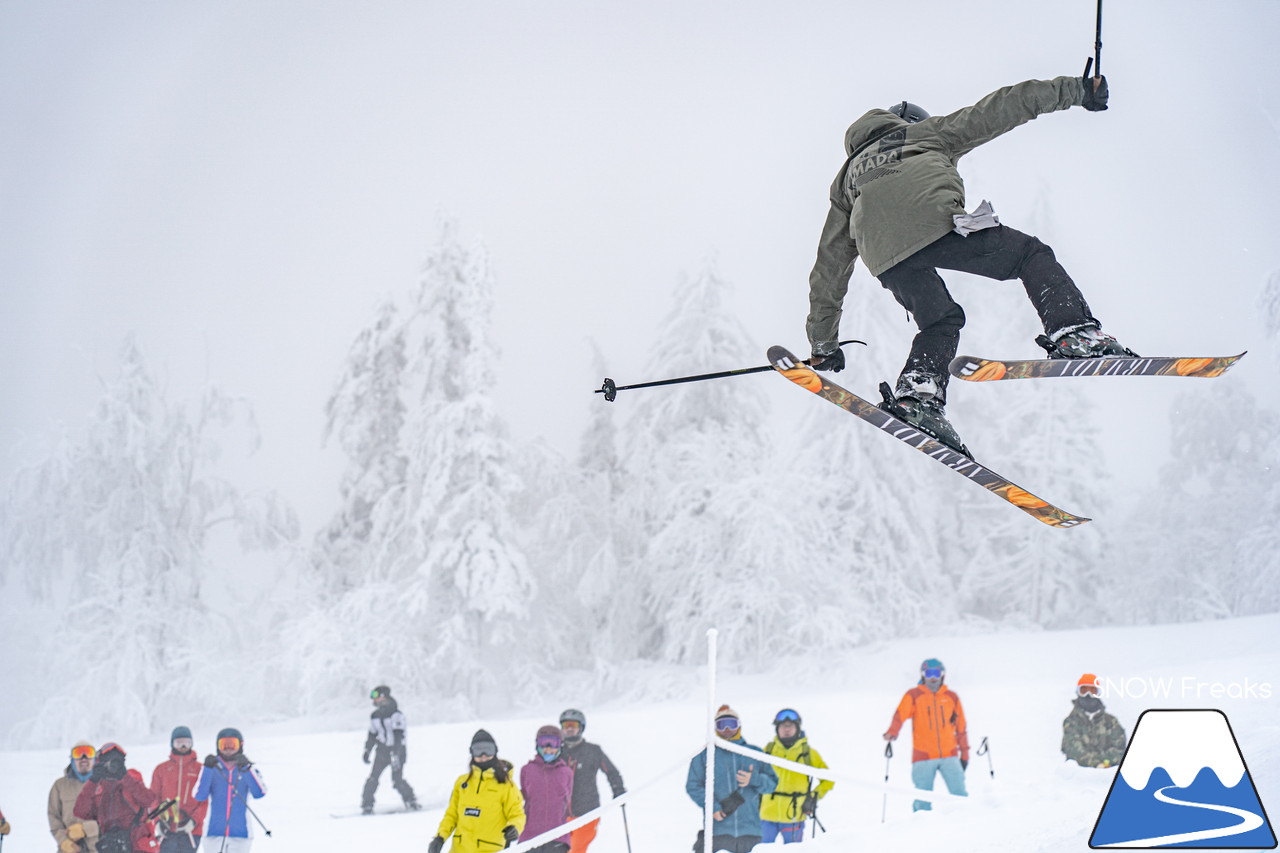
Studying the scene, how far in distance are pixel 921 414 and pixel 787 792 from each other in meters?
2.86

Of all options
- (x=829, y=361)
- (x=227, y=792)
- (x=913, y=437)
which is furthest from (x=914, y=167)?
(x=227, y=792)

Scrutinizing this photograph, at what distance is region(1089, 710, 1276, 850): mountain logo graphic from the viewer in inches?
179

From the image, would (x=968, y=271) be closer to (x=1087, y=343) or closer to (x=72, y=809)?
(x=1087, y=343)

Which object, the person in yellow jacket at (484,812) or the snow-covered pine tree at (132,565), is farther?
the snow-covered pine tree at (132,565)

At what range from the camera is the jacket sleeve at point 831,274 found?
12.4ft

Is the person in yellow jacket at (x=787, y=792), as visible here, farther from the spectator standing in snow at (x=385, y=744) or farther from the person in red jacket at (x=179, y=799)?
the spectator standing in snow at (x=385, y=744)

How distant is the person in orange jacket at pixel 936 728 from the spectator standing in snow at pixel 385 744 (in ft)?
12.9

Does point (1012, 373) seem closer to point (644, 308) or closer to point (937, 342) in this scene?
point (937, 342)

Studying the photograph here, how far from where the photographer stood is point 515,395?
1695cm

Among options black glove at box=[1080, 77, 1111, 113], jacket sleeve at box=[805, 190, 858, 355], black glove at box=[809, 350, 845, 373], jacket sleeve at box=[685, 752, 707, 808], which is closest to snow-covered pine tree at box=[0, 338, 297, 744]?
jacket sleeve at box=[685, 752, 707, 808]

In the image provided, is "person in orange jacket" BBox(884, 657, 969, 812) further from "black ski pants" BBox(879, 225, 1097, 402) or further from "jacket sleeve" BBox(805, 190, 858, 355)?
"black ski pants" BBox(879, 225, 1097, 402)

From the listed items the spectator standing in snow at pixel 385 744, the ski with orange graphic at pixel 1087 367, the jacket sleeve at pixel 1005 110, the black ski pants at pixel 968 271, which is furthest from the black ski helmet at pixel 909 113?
the spectator standing in snow at pixel 385 744

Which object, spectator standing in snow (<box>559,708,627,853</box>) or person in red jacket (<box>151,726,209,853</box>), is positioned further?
person in red jacket (<box>151,726,209,853</box>)

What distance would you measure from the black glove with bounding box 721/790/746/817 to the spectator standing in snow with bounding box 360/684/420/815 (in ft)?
11.9
